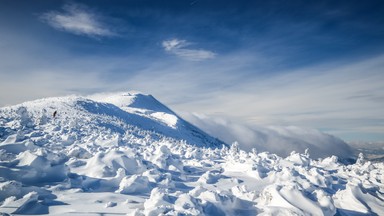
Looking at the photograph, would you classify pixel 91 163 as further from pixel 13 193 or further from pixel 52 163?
pixel 13 193

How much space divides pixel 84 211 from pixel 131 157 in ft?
28.6

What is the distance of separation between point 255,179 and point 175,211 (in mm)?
12565

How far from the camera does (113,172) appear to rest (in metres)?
18.1

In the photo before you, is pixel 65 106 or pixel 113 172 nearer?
pixel 113 172

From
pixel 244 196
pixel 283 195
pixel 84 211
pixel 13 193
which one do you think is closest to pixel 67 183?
pixel 13 193

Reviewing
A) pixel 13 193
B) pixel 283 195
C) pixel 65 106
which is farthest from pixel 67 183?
pixel 65 106

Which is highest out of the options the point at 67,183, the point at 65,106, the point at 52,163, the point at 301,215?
the point at 65,106

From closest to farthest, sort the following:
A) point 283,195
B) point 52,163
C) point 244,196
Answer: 1. point 283,195
2. point 244,196
3. point 52,163

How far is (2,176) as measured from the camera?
1430 centimetres

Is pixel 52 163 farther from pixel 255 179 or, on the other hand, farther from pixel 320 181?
pixel 320 181

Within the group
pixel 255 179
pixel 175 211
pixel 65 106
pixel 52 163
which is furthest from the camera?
pixel 65 106

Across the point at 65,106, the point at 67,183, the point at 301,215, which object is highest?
the point at 65,106

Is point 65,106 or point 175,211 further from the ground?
point 65,106

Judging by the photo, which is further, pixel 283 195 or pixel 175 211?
pixel 283 195
